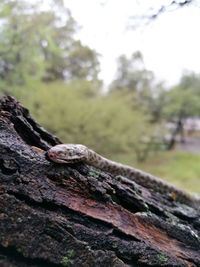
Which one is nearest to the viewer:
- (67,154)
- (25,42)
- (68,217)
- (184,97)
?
(68,217)

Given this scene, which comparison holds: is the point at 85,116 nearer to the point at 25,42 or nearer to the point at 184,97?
the point at 25,42

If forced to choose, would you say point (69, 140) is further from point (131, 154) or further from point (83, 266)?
point (83, 266)

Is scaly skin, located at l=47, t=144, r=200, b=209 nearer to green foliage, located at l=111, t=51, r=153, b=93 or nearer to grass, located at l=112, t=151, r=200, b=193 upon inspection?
grass, located at l=112, t=151, r=200, b=193

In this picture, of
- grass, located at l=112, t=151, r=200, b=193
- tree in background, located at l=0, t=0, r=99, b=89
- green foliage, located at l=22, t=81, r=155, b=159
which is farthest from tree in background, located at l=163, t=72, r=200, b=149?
tree in background, located at l=0, t=0, r=99, b=89

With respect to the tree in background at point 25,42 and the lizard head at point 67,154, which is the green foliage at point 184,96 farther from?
the lizard head at point 67,154

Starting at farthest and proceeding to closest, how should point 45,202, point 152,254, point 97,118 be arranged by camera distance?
point 97,118 < point 152,254 < point 45,202

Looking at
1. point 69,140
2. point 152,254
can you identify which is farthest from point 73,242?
point 69,140

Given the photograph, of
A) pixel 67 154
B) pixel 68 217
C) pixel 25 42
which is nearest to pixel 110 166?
pixel 67 154
